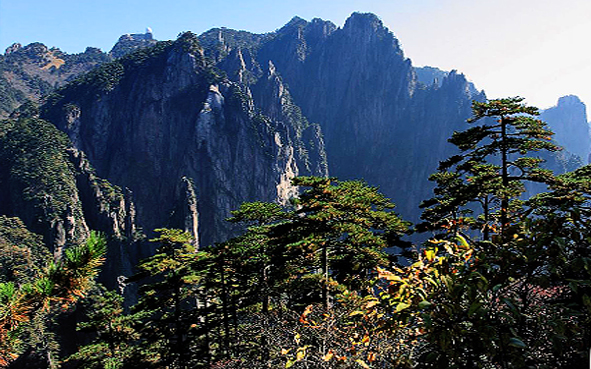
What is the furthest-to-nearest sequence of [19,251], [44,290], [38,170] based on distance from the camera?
[38,170] → [19,251] → [44,290]

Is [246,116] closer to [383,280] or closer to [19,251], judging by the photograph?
[19,251]

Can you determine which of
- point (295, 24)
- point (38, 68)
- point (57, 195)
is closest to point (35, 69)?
point (38, 68)

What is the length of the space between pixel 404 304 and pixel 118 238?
7423 cm

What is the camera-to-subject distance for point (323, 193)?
1202 cm

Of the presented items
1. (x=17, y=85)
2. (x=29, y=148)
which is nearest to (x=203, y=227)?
(x=29, y=148)

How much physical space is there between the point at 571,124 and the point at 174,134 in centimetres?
19955

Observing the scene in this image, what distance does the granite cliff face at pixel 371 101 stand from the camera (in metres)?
120

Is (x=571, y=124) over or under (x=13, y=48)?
under

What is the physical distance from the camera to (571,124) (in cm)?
16825

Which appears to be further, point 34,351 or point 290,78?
point 290,78

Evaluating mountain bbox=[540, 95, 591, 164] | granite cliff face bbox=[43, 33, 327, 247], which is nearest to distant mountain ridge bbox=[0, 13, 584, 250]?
granite cliff face bbox=[43, 33, 327, 247]

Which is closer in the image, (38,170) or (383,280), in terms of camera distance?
(383,280)

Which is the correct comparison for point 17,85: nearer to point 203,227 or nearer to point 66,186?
point 66,186

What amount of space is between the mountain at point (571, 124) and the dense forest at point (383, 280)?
195 meters
